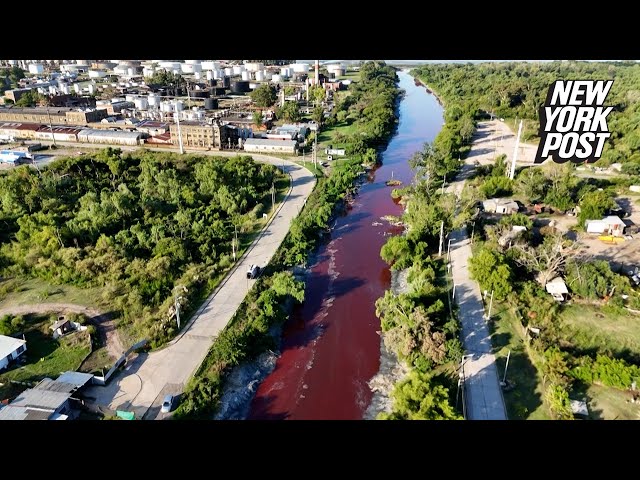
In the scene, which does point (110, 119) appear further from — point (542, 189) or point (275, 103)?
point (542, 189)

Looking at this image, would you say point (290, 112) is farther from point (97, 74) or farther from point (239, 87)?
point (97, 74)

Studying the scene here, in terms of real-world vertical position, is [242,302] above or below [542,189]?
below

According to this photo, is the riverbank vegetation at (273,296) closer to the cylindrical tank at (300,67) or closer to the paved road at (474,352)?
the paved road at (474,352)

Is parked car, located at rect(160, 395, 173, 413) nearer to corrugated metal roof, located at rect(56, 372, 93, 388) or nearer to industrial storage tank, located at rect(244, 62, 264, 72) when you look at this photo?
corrugated metal roof, located at rect(56, 372, 93, 388)

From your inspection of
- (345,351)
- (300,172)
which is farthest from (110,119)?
(345,351)

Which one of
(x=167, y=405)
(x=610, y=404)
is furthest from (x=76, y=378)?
(x=610, y=404)

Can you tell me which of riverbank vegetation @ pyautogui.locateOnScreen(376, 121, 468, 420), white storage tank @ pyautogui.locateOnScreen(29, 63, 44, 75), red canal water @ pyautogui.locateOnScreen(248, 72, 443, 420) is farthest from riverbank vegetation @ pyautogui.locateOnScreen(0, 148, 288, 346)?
white storage tank @ pyautogui.locateOnScreen(29, 63, 44, 75)
